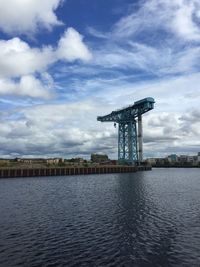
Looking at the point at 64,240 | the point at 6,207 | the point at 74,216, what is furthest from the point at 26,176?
the point at 64,240

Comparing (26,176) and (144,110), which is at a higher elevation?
(144,110)

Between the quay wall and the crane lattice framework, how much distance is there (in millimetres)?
5558

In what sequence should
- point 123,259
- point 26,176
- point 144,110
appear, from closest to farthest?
point 123,259 < point 26,176 < point 144,110

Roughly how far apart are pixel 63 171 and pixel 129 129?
1151 inches

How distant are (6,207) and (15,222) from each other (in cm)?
911

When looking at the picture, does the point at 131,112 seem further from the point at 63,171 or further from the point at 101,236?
the point at 101,236

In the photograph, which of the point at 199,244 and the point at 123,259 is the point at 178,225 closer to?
the point at 199,244

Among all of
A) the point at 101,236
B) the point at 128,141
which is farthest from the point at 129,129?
the point at 101,236

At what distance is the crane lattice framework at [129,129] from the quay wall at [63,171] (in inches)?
219

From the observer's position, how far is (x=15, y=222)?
25.6 m

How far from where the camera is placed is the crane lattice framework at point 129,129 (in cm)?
12061

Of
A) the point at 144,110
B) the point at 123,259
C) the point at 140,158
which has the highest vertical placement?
the point at 144,110

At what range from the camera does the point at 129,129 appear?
124688mm

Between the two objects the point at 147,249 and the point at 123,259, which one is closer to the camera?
the point at 123,259
